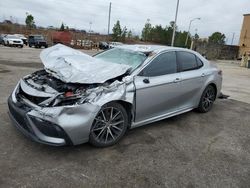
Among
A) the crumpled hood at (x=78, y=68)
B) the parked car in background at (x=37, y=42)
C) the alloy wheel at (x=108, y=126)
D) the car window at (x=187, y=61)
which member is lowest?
the parked car in background at (x=37, y=42)

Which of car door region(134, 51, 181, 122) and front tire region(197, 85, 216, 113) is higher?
car door region(134, 51, 181, 122)

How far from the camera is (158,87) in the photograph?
4.22 metres

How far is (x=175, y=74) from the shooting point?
15.2 feet

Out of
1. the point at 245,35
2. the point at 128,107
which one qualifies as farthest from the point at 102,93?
the point at 245,35

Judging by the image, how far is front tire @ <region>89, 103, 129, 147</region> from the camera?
3.56 meters

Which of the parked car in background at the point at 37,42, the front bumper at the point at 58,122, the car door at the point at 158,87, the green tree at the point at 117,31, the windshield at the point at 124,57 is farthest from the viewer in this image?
the green tree at the point at 117,31

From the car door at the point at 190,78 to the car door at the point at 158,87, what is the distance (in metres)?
0.18

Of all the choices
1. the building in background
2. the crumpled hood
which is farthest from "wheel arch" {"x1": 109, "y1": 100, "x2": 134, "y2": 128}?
the building in background

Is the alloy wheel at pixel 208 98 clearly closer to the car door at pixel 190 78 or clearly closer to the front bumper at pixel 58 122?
the car door at pixel 190 78

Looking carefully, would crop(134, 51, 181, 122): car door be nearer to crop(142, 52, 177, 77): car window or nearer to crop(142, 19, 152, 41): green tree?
crop(142, 52, 177, 77): car window

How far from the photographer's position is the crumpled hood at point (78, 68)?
3.61 metres

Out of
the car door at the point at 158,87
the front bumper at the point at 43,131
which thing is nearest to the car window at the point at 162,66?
the car door at the point at 158,87

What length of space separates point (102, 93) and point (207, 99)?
3.02 meters

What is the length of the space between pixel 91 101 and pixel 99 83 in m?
0.34
